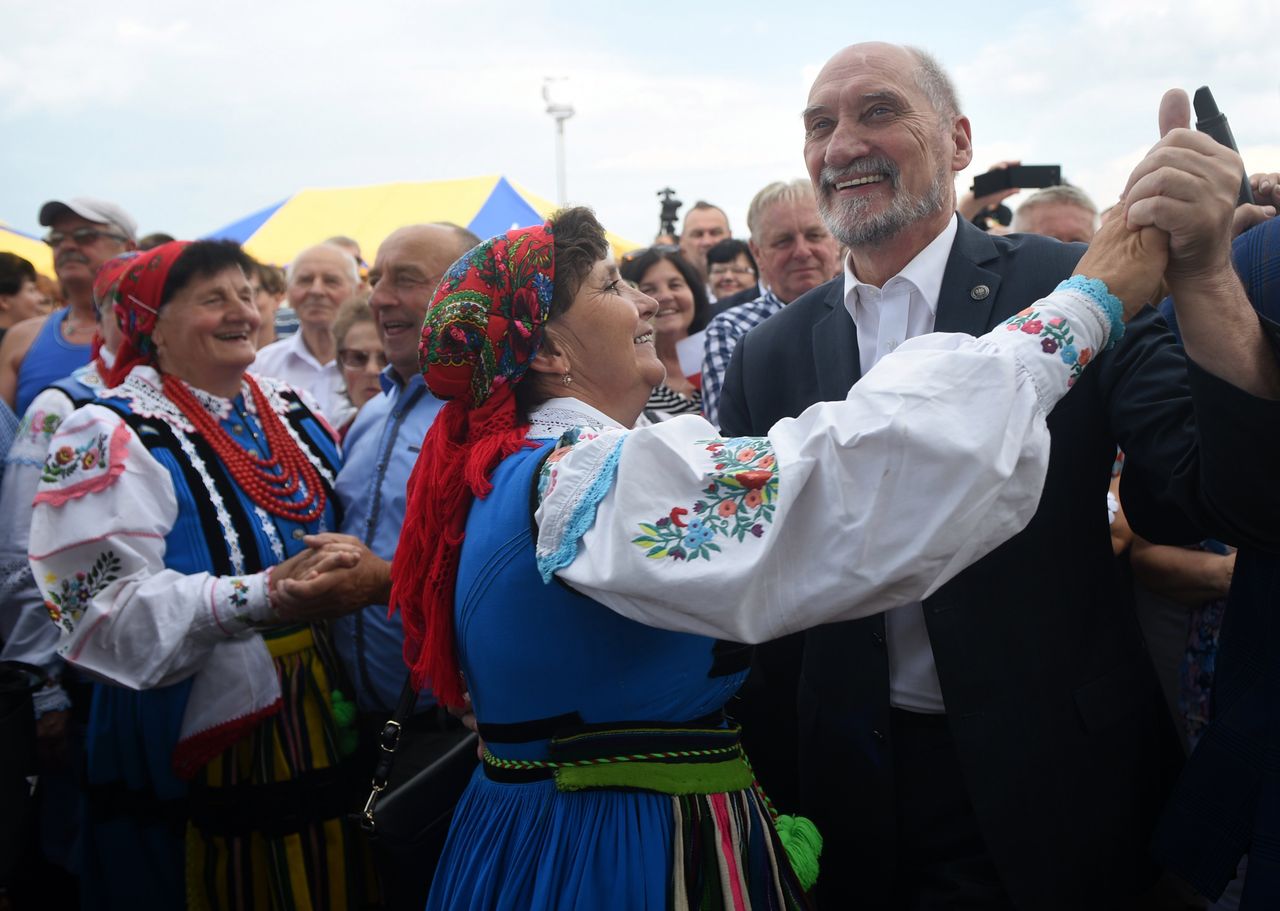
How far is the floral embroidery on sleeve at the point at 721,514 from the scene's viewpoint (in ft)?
4.11

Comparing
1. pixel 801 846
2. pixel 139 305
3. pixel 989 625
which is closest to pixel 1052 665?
pixel 989 625

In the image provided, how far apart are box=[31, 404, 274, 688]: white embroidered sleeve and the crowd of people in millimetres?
11

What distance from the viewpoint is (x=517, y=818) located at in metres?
1.67

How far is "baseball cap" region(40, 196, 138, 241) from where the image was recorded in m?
4.45

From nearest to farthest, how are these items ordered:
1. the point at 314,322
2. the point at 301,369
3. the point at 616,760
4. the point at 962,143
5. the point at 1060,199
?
the point at 616,760 → the point at 962,143 → the point at 1060,199 → the point at 301,369 → the point at 314,322

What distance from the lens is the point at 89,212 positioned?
446 cm

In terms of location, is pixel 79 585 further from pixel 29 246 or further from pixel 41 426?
pixel 29 246

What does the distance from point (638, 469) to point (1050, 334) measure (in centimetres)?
59

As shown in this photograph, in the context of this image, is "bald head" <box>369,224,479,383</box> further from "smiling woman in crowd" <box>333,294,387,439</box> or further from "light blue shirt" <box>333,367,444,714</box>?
"smiling woman in crowd" <box>333,294,387,439</box>

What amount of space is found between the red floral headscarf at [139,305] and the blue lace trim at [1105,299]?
2580 mm

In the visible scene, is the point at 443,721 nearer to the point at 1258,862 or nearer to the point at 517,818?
the point at 517,818

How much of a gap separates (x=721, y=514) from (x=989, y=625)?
2.81 feet

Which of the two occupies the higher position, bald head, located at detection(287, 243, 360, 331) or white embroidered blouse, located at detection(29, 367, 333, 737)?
bald head, located at detection(287, 243, 360, 331)

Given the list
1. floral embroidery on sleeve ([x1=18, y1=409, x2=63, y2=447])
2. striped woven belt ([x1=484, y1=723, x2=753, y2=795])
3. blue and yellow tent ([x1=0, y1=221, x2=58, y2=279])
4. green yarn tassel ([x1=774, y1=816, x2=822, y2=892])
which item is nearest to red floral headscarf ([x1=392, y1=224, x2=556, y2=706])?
striped woven belt ([x1=484, y1=723, x2=753, y2=795])
